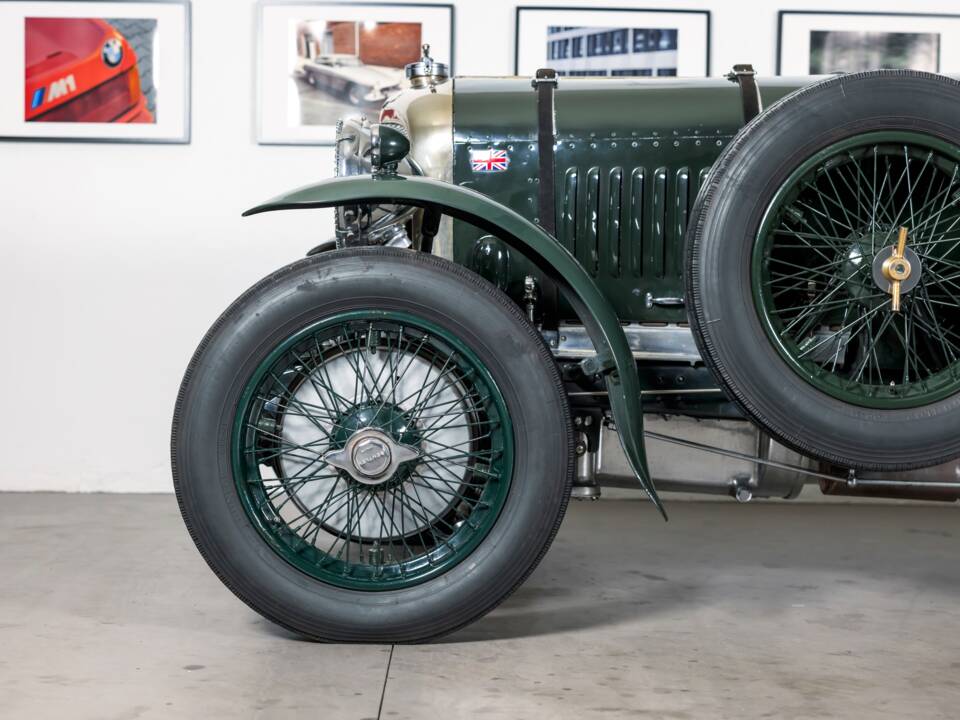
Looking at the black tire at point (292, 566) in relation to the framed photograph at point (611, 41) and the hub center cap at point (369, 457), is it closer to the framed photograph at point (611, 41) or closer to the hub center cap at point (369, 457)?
the hub center cap at point (369, 457)

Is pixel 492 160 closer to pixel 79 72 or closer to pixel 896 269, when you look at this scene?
pixel 896 269

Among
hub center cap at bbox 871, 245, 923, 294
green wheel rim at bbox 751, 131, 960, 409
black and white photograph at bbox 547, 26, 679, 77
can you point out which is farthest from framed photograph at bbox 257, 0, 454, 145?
hub center cap at bbox 871, 245, 923, 294

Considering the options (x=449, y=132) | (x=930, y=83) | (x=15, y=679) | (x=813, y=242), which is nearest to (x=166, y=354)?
(x=449, y=132)

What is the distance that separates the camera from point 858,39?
4.36 m

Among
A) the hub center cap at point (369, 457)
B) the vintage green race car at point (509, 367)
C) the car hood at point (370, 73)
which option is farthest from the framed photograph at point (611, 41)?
the hub center cap at point (369, 457)

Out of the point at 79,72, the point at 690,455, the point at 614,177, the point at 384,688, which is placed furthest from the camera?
the point at 79,72

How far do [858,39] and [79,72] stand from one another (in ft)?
10.6

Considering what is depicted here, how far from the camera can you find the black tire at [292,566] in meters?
2.19

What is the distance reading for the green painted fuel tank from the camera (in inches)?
109

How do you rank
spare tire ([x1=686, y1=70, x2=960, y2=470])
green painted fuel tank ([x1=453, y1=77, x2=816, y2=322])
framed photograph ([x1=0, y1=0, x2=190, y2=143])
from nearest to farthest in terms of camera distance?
spare tire ([x1=686, y1=70, x2=960, y2=470]), green painted fuel tank ([x1=453, y1=77, x2=816, y2=322]), framed photograph ([x1=0, y1=0, x2=190, y2=143])

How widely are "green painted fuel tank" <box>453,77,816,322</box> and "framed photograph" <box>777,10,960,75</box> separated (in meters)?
1.73

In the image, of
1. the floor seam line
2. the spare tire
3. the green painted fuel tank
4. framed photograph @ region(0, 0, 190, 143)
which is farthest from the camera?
framed photograph @ region(0, 0, 190, 143)

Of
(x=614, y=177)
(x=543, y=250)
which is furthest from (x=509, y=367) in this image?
(x=614, y=177)

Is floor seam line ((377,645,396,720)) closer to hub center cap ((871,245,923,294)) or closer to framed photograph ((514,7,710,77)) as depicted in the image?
hub center cap ((871,245,923,294))
